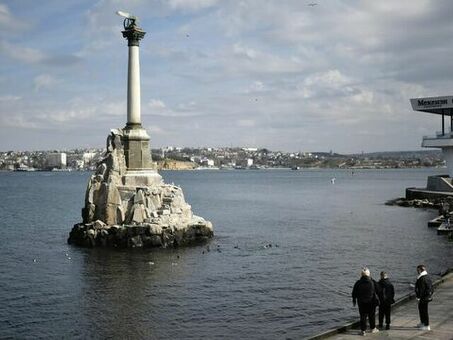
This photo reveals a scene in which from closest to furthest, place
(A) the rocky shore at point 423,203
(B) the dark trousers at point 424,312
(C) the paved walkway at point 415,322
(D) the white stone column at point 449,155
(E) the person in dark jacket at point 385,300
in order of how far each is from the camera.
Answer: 1. (C) the paved walkway at point 415,322
2. (B) the dark trousers at point 424,312
3. (E) the person in dark jacket at point 385,300
4. (A) the rocky shore at point 423,203
5. (D) the white stone column at point 449,155

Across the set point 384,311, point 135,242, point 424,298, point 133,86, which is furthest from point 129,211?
point 424,298

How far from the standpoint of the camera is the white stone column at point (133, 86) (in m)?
38.6

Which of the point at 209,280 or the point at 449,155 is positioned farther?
the point at 449,155

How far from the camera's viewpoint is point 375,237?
39.1 metres

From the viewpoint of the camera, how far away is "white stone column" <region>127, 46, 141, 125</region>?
38.6 metres

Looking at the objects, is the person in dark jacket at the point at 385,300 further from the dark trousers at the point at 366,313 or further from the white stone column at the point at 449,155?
the white stone column at the point at 449,155

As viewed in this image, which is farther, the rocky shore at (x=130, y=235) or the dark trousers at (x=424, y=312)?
the rocky shore at (x=130, y=235)

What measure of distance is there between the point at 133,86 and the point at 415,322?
28.8 m

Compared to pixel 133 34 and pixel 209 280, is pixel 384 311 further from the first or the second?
pixel 133 34

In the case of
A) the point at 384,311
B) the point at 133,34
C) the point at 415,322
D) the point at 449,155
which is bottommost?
the point at 415,322

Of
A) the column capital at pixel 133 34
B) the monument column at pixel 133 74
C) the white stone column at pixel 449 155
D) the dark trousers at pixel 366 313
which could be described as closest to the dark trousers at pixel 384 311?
the dark trousers at pixel 366 313

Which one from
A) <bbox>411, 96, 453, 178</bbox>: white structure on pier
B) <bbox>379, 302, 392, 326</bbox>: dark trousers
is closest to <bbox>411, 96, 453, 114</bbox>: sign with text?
<bbox>411, 96, 453, 178</bbox>: white structure on pier

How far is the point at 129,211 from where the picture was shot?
35.7 m

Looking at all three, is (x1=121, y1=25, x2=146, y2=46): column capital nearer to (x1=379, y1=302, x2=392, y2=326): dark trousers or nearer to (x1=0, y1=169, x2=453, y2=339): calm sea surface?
(x1=0, y1=169, x2=453, y2=339): calm sea surface
